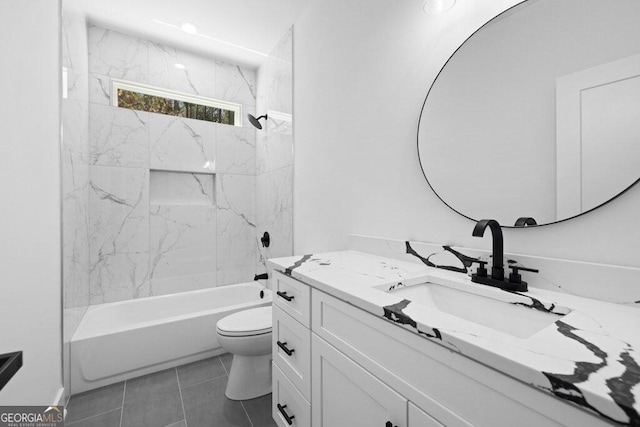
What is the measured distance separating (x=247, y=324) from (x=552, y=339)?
64.5 inches

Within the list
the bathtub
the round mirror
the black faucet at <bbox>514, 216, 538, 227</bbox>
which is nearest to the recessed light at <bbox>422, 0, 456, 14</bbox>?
the round mirror

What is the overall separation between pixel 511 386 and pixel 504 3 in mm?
1259

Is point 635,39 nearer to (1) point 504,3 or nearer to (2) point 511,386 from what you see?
(1) point 504,3

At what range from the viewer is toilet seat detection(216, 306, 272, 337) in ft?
5.58

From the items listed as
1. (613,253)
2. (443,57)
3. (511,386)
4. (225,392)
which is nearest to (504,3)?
(443,57)

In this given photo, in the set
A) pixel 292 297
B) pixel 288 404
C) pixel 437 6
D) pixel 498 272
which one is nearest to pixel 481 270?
pixel 498 272

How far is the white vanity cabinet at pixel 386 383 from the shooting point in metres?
0.50

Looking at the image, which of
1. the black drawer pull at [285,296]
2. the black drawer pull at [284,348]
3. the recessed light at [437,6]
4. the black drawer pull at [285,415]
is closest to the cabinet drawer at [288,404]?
the black drawer pull at [285,415]

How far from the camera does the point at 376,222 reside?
1585 millimetres

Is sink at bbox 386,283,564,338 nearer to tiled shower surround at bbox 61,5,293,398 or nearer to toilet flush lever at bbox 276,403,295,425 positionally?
toilet flush lever at bbox 276,403,295,425

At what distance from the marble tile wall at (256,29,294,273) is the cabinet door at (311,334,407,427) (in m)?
1.46

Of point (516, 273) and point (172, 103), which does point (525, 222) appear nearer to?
point (516, 273)

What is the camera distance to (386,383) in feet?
2.51

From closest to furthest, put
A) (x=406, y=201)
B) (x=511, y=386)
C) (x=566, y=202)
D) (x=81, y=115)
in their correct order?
(x=511, y=386), (x=566, y=202), (x=406, y=201), (x=81, y=115)
